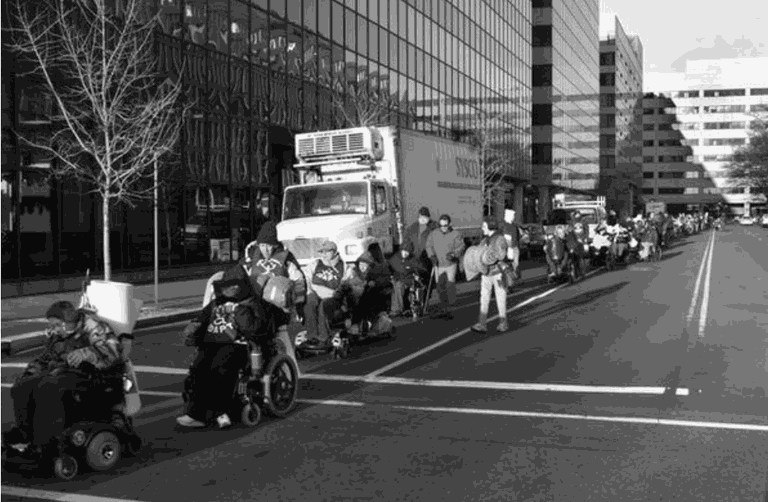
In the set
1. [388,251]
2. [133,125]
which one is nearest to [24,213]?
[133,125]

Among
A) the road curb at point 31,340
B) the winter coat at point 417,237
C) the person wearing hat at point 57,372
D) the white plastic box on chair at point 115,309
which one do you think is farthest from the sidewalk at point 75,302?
the person wearing hat at point 57,372

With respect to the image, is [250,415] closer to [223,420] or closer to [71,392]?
[223,420]

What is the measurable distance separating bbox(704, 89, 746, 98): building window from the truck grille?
175454 mm

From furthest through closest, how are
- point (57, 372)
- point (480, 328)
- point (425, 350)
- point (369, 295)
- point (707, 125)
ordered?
point (707, 125) → point (480, 328) → point (369, 295) → point (425, 350) → point (57, 372)

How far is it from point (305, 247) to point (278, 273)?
10.7 metres

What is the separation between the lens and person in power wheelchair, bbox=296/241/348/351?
11.5 metres

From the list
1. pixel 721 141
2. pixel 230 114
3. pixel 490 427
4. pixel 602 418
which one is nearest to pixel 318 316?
pixel 490 427

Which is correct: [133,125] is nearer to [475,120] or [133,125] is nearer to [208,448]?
[208,448]

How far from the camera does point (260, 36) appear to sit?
1164 inches

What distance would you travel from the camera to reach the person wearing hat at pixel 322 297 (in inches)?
452

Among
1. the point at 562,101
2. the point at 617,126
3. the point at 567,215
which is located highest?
the point at 617,126

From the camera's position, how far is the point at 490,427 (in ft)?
25.2

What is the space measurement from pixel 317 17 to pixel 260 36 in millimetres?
3868

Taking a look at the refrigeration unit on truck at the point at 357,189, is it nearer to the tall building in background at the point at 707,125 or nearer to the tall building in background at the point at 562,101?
the tall building in background at the point at 562,101
